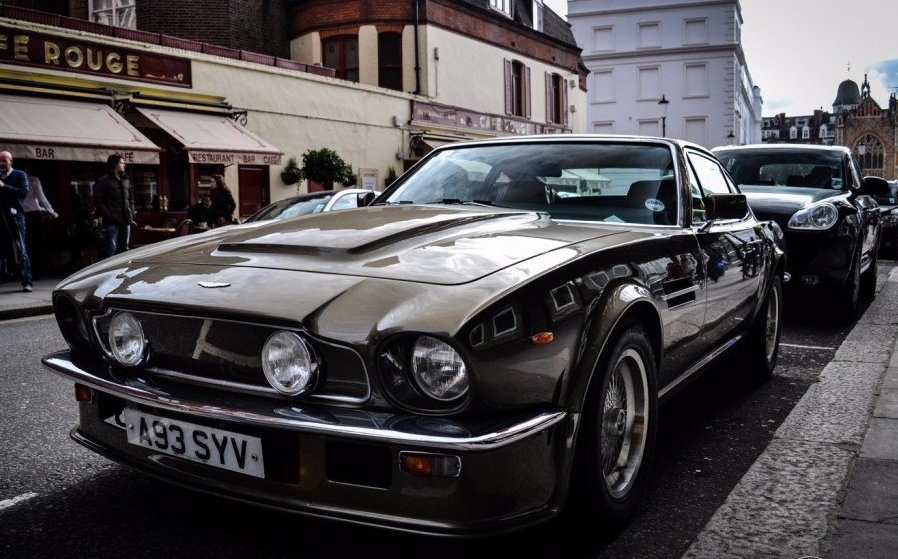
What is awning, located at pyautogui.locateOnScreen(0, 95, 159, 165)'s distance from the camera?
499 inches

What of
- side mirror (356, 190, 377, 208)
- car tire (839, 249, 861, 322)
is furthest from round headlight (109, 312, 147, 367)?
car tire (839, 249, 861, 322)

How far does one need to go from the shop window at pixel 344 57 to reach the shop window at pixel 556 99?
9526 mm

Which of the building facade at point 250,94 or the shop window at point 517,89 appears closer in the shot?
the building facade at point 250,94

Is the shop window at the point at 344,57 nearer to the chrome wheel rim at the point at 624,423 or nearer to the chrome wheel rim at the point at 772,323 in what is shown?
the chrome wheel rim at the point at 772,323

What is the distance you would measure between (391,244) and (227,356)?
69cm

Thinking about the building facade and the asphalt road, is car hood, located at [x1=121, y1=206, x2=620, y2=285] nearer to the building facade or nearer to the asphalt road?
the asphalt road

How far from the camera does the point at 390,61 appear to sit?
80.3 ft

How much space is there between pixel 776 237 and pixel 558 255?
3230 mm

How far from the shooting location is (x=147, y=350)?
2.61 meters

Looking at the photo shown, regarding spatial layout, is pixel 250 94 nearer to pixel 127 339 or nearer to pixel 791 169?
pixel 791 169

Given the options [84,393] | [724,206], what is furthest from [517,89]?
[84,393]

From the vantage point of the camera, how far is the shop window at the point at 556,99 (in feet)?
104

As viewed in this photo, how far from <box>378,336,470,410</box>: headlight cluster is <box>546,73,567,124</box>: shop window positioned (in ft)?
98.6

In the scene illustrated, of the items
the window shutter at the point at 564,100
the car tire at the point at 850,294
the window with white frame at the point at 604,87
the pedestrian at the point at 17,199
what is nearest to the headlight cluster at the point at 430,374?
the car tire at the point at 850,294
